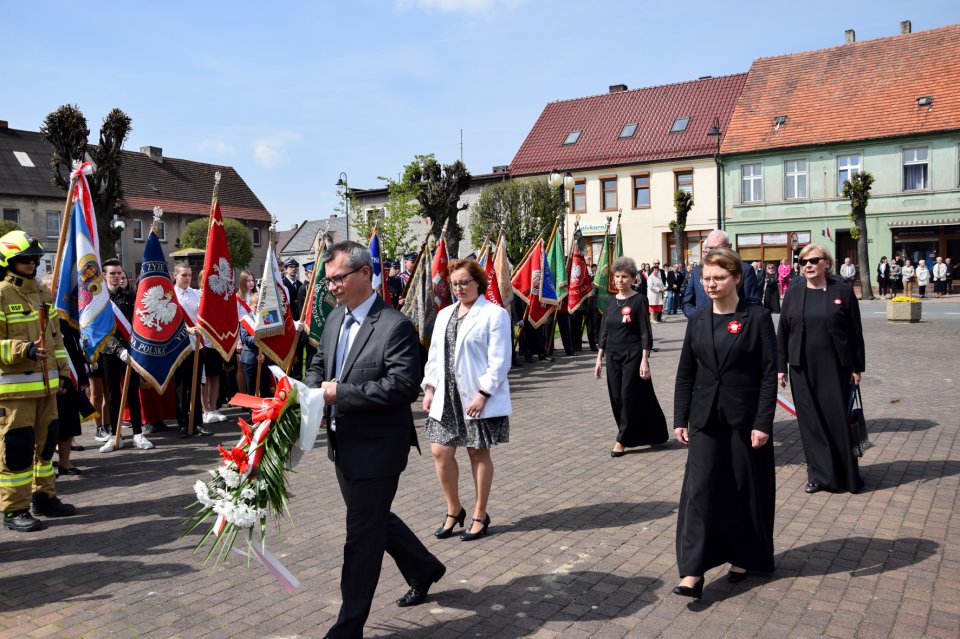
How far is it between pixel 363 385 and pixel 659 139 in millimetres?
44177

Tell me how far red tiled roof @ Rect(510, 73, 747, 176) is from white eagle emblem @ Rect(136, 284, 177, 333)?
38.3m

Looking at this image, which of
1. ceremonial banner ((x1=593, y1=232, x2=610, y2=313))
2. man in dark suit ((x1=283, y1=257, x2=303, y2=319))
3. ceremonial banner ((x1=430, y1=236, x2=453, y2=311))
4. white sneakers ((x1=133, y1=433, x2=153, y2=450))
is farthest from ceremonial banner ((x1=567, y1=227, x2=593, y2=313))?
white sneakers ((x1=133, y1=433, x2=153, y2=450))

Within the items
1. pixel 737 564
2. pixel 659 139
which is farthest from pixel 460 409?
pixel 659 139

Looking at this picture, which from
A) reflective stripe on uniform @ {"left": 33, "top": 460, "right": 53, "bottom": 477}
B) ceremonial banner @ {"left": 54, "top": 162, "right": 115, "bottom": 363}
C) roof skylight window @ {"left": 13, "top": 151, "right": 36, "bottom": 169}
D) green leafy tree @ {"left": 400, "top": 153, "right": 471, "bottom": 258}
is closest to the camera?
reflective stripe on uniform @ {"left": 33, "top": 460, "right": 53, "bottom": 477}

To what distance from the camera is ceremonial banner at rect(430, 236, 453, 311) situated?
1322 cm

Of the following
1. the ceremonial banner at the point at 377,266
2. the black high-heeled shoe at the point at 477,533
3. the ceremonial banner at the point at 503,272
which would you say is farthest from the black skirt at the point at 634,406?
the ceremonial banner at the point at 503,272

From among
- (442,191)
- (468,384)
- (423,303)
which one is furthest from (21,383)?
(442,191)

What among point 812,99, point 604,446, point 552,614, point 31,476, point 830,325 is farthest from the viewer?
point 812,99

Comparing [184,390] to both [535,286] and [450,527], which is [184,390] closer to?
[450,527]

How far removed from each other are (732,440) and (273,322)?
285 inches

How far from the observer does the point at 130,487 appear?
754cm

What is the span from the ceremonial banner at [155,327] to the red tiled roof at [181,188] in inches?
1972

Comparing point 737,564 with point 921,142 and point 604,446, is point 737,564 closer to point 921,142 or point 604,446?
point 604,446

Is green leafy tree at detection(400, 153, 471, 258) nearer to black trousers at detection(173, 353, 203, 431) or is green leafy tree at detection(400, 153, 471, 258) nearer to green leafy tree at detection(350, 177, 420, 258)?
green leafy tree at detection(350, 177, 420, 258)
